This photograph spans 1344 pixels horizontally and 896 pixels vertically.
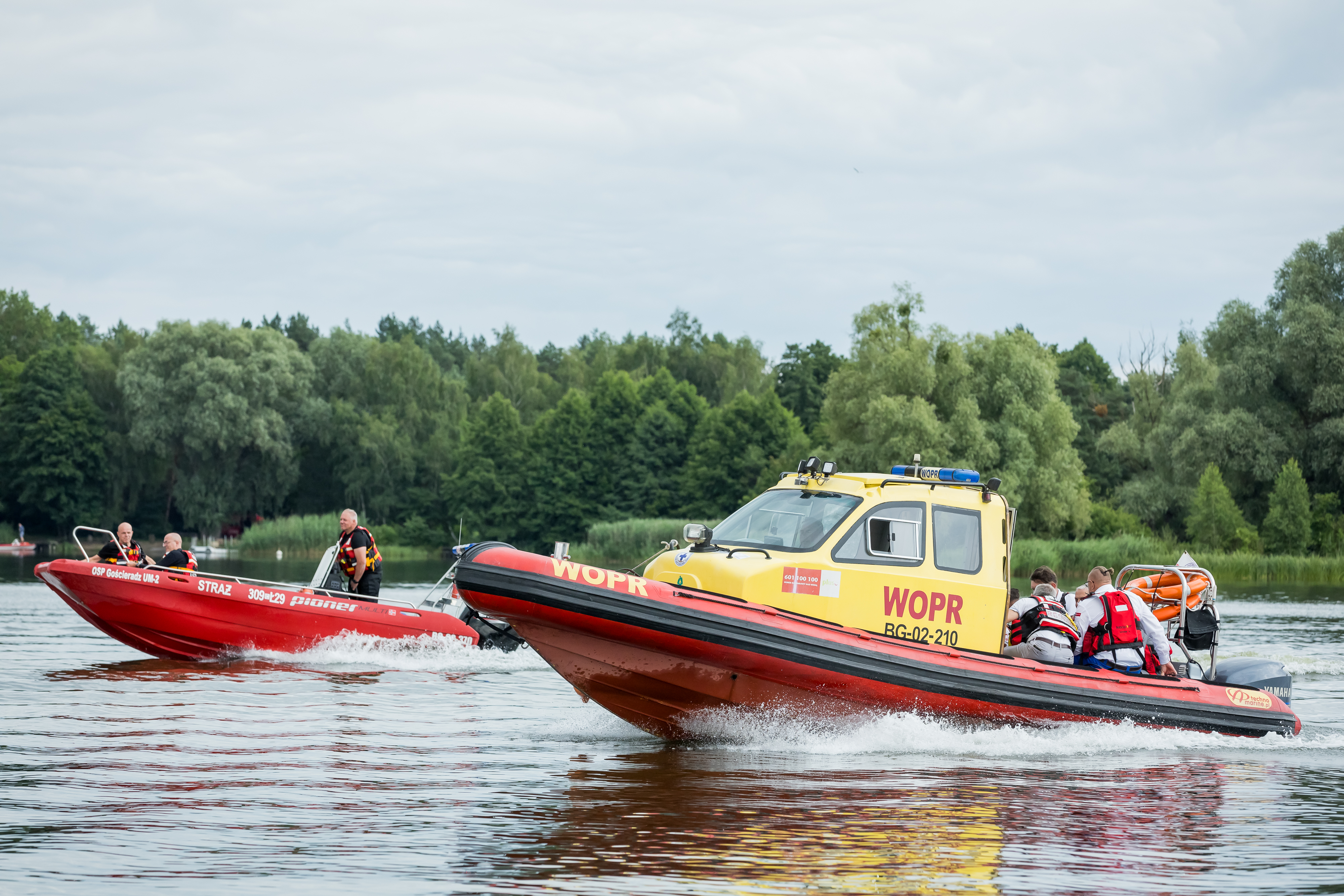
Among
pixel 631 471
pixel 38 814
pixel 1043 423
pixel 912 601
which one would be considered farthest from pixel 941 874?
pixel 631 471

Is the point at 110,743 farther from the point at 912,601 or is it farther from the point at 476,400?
the point at 476,400

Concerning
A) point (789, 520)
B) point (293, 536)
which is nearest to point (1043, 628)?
point (789, 520)

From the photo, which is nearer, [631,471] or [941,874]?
[941,874]

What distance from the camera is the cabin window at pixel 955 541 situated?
992 cm

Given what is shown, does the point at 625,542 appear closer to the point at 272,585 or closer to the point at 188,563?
the point at 188,563

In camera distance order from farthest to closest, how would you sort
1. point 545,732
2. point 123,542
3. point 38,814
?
point 123,542 → point 545,732 → point 38,814

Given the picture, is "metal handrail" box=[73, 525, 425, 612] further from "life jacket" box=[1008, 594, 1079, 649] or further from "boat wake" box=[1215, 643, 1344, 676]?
"boat wake" box=[1215, 643, 1344, 676]

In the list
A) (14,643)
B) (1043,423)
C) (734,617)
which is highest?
(1043,423)

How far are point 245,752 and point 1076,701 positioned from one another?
19.7 feet

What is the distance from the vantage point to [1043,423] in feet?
164

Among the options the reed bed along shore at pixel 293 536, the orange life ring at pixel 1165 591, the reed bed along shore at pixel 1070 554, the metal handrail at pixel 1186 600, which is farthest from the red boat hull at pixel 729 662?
the reed bed along shore at pixel 293 536

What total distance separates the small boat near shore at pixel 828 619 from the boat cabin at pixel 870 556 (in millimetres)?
12

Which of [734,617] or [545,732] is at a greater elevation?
[734,617]

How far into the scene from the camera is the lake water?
6180 millimetres
